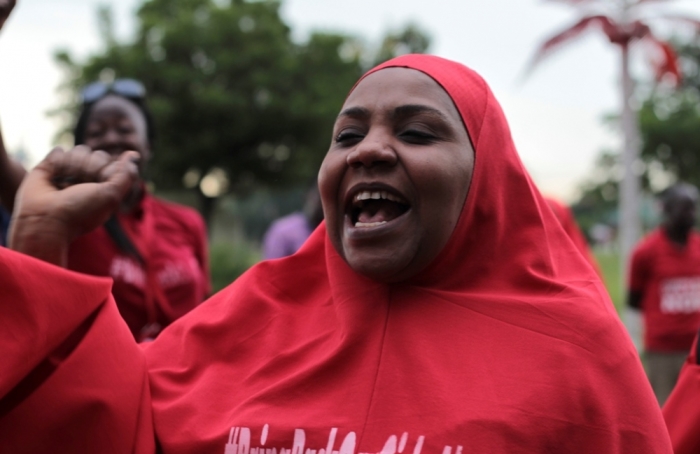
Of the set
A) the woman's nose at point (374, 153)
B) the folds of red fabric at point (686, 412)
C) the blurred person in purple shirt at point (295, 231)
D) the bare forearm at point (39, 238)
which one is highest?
the woman's nose at point (374, 153)

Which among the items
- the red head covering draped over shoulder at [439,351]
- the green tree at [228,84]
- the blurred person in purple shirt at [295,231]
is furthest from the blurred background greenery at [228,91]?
the red head covering draped over shoulder at [439,351]

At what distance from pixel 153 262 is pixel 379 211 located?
6.93 feet

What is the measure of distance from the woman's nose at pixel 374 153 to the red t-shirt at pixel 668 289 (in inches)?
249

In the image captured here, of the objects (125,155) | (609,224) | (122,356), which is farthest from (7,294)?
(609,224)

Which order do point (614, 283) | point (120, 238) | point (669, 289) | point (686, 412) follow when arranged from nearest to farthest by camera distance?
point (686, 412), point (120, 238), point (669, 289), point (614, 283)

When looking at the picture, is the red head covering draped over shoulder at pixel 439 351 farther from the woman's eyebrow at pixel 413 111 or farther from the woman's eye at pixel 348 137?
the woman's eye at pixel 348 137

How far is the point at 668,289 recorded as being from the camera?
8.30 metres

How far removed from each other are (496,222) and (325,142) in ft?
87.4

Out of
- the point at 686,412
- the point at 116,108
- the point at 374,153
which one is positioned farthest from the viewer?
the point at 116,108

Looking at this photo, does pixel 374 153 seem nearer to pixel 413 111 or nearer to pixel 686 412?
pixel 413 111

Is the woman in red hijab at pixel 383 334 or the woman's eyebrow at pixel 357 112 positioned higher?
the woman's eyebrow at pixel 357 112

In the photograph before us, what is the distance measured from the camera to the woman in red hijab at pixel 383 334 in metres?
2.29

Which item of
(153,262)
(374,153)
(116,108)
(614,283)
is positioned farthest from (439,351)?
(614,283)

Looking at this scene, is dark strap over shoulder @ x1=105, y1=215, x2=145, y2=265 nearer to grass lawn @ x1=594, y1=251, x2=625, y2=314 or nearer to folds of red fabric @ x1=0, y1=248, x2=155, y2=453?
folds of red fabric @ x1=0, y1=248, x2=155, y2=453
